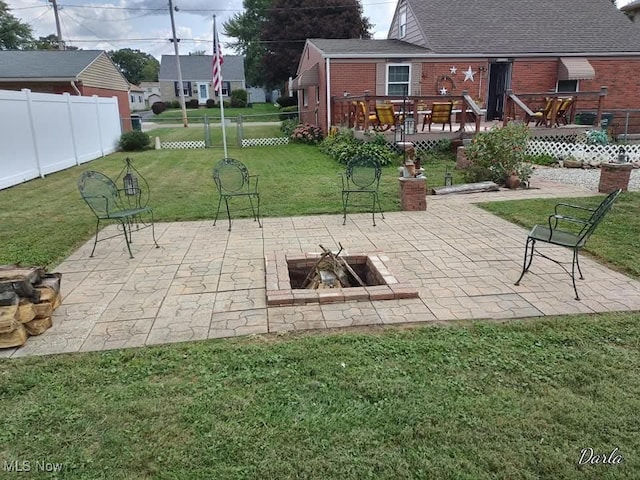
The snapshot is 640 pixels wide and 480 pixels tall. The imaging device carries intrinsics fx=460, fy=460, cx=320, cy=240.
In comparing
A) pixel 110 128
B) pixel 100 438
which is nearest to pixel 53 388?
pixel 100 438

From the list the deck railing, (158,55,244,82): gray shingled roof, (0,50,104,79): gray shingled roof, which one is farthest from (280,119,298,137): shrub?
(158,55,244,82): gray shingled roof

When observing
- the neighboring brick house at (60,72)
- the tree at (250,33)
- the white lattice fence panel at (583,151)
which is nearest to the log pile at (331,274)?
the white lattice fence panel at (583,151)

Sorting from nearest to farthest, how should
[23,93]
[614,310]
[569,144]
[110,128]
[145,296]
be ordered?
1. [614,310]
2. [145,296]
3. [23,93]
4. [569,144]
5. [110,128]

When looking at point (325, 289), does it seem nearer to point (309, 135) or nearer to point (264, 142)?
point (309, 135)

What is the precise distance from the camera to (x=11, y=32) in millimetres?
40438

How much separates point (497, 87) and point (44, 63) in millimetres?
17506

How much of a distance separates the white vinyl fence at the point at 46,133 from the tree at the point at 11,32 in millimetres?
33625

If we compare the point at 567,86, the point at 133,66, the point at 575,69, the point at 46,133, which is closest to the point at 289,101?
the point at 567,86

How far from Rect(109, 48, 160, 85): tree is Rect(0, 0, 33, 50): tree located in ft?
114

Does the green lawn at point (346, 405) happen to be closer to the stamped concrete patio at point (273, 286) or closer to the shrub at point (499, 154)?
the stamped concrete patio at point (273, 286)

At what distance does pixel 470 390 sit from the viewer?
2543 mm

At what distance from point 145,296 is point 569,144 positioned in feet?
37.2

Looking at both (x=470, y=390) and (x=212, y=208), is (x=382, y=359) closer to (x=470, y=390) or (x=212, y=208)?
(x=470, y=390)

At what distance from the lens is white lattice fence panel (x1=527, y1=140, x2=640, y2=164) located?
1075cm
